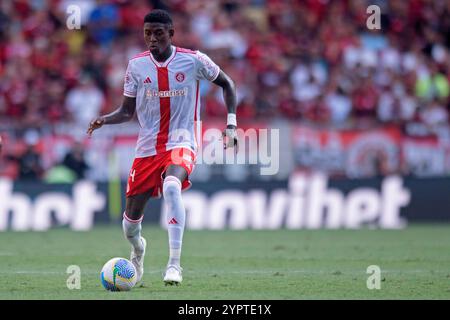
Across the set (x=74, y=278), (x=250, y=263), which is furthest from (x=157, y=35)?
(x=250, y=263)

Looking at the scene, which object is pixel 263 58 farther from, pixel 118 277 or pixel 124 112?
pixel 118 277

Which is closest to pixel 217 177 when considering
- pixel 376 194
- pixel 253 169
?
pixel 253 169

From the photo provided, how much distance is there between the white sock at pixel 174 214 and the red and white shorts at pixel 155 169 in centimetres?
29

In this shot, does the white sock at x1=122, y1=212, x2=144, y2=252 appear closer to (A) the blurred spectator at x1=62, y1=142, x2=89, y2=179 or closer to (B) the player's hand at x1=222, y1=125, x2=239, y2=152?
(B) the player's hand at x1=222, y1=125, x2=239, y2=152

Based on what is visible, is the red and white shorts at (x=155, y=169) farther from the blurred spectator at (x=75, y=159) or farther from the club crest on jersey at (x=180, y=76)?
the blurred spectator at (x=75, y=159)

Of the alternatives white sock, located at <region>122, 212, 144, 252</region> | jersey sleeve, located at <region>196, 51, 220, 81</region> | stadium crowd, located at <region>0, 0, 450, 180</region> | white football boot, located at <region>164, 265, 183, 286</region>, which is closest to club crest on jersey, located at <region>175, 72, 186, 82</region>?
jersey sleeve, located at <region>196, 51, 220, 81</region>

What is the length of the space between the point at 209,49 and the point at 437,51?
535 centimetres

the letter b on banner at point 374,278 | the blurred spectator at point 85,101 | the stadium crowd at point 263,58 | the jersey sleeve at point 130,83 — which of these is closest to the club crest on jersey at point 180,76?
the jersey sleeve at point 130,83

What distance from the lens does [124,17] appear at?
79.8ft

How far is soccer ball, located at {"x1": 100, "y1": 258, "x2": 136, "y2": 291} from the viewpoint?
31.6 ft

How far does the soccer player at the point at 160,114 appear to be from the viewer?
10.3m

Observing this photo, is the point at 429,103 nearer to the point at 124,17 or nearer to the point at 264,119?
the point at 264,119

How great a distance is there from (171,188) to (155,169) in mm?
498

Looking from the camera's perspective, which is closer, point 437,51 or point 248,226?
point 248,226
